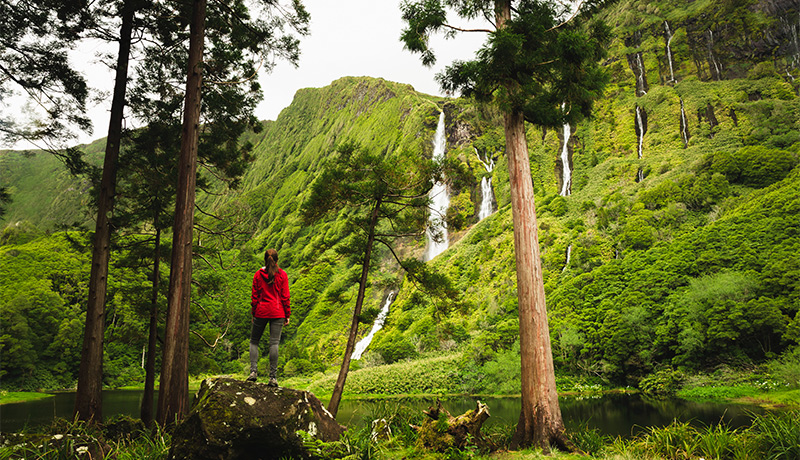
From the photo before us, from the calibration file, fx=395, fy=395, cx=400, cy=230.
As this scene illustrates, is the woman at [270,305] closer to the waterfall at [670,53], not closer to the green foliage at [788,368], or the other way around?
the green foliage at [788,368]

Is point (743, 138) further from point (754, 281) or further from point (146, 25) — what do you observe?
point (146, 25)

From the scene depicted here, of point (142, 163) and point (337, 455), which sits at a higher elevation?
point (142, 163)

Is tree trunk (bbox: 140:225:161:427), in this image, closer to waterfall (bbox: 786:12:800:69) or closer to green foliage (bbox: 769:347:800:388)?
green foliage (bbox: 769:347:800:388)

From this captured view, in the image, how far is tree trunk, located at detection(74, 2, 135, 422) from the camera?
8.16m

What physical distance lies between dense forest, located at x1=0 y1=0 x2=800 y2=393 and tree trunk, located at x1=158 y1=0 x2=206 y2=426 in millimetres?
1547

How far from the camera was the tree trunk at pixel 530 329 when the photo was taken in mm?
6605

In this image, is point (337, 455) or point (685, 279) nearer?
point (337, 455)

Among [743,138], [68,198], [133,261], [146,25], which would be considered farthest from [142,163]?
[68,198]

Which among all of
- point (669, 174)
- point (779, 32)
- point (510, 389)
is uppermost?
point (779, 32)

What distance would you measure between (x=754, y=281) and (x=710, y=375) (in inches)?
207

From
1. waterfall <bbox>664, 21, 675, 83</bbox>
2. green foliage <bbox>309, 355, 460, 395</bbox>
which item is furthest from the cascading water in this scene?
green foliage <bbox>309, 355, 460, 395</bbox>

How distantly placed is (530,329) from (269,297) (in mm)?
4557

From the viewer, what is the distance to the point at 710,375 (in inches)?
800

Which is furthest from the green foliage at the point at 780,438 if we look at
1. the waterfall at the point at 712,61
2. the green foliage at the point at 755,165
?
the waterfall at the point at 712,61
